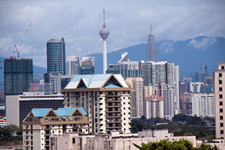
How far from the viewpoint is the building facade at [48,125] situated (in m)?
122

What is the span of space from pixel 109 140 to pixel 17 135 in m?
78.8

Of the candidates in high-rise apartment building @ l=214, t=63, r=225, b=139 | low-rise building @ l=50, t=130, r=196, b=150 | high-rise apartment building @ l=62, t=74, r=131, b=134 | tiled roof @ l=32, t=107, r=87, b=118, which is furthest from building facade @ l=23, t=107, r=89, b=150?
high-rise apartment building @ l=214, t=63, r=225, b=139

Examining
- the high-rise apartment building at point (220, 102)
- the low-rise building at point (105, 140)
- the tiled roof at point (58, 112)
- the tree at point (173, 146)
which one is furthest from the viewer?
the tiled roof at point (58, 112)

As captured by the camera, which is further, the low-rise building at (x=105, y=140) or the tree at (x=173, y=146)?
the low-rise building at (x=105, y=140)

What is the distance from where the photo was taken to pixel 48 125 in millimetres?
122000

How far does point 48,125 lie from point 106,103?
40.7ft

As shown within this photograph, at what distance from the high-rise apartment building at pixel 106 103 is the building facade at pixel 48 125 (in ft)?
15.9

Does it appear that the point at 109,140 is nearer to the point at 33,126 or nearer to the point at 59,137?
the point at 59,137

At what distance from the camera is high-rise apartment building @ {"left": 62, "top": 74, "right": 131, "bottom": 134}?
426 feet

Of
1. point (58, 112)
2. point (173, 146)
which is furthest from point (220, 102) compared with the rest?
point (173, 146)

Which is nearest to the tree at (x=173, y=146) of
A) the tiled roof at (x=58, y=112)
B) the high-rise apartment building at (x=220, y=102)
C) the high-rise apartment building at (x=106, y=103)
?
the high-rise apartment building at (x=220, y=102)

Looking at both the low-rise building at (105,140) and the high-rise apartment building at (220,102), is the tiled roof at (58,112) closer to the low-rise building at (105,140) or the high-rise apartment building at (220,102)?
the low-rise building at (105,140)

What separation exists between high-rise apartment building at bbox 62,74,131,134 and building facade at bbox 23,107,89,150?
15.9 ft

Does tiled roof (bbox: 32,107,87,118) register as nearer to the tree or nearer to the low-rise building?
the low-rise building
